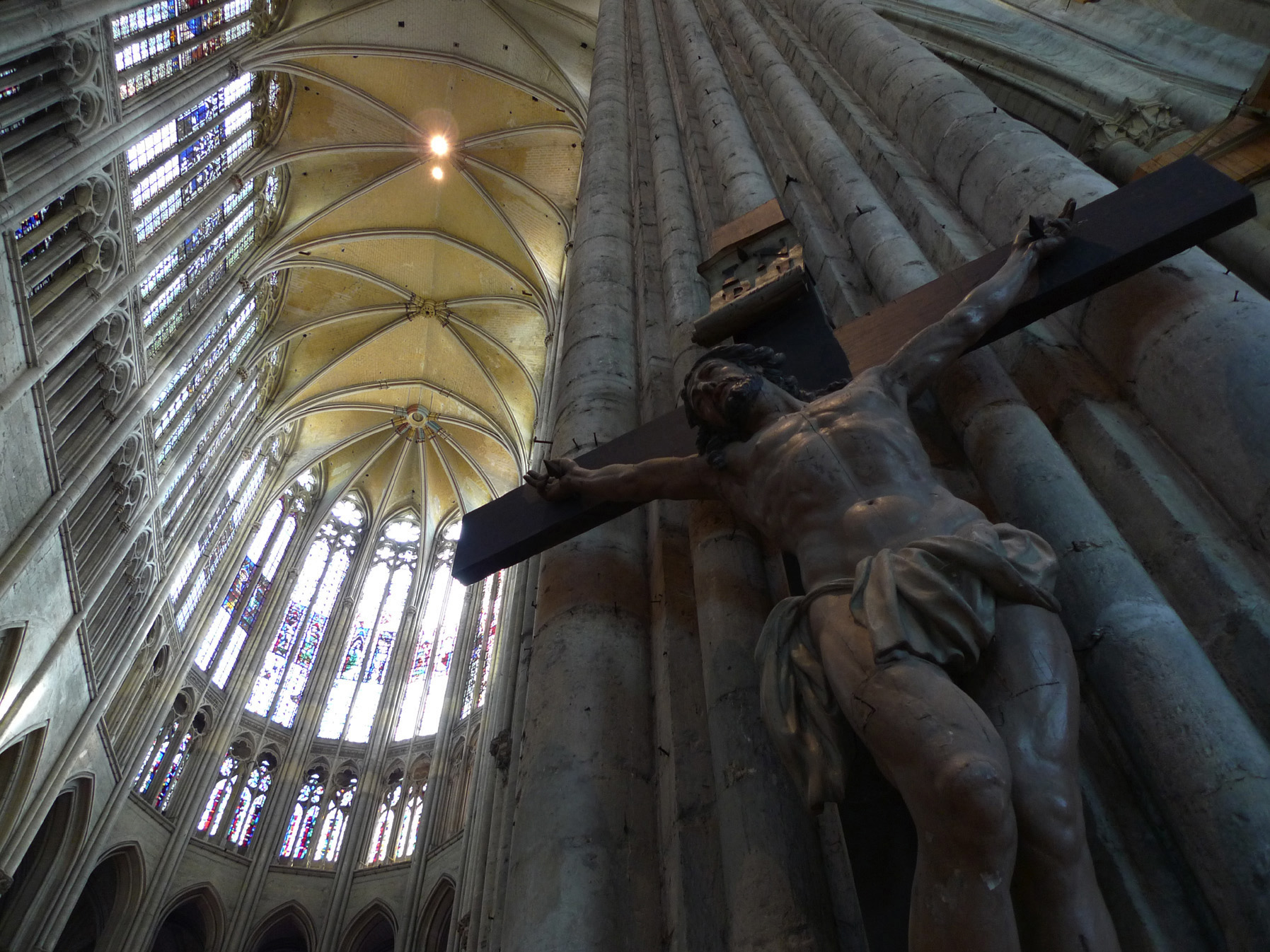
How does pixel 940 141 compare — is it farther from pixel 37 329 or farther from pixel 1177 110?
pixel 37 329

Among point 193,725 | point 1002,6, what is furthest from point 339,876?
point 1002,6

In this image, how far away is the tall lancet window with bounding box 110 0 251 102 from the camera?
10.2m

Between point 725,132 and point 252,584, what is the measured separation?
16383 millimetres

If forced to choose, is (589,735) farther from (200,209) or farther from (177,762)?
(177,762)

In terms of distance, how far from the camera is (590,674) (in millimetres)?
2297

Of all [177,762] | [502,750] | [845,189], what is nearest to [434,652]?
[177,762]

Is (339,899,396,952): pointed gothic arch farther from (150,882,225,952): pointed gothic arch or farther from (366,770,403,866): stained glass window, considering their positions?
(150,882,225,952): pointed gothic arch

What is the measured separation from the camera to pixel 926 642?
140 centimetres

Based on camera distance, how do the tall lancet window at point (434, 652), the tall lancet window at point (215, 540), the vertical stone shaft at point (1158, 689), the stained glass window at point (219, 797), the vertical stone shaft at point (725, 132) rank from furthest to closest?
the tall lancet window at point (434, 652) → the stained glass window at point (219, 797) → the tall lancet window at point (215, 540) → the vertical stone shaft at point (725, 132) → the vertical stone shaft at point (1158, 689)

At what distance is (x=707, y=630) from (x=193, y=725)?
16.1 meters

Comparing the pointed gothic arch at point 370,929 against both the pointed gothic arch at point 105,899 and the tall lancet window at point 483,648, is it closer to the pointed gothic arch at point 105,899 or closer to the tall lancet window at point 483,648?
the pointed gothic arch at point 105,899

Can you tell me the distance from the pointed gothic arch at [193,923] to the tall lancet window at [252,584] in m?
3.86

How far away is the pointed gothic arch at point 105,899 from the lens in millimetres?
12852

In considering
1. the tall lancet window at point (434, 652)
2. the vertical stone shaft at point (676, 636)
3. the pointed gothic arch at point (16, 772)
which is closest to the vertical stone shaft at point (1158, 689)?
the vertical stone shaft at point (676, 636)
